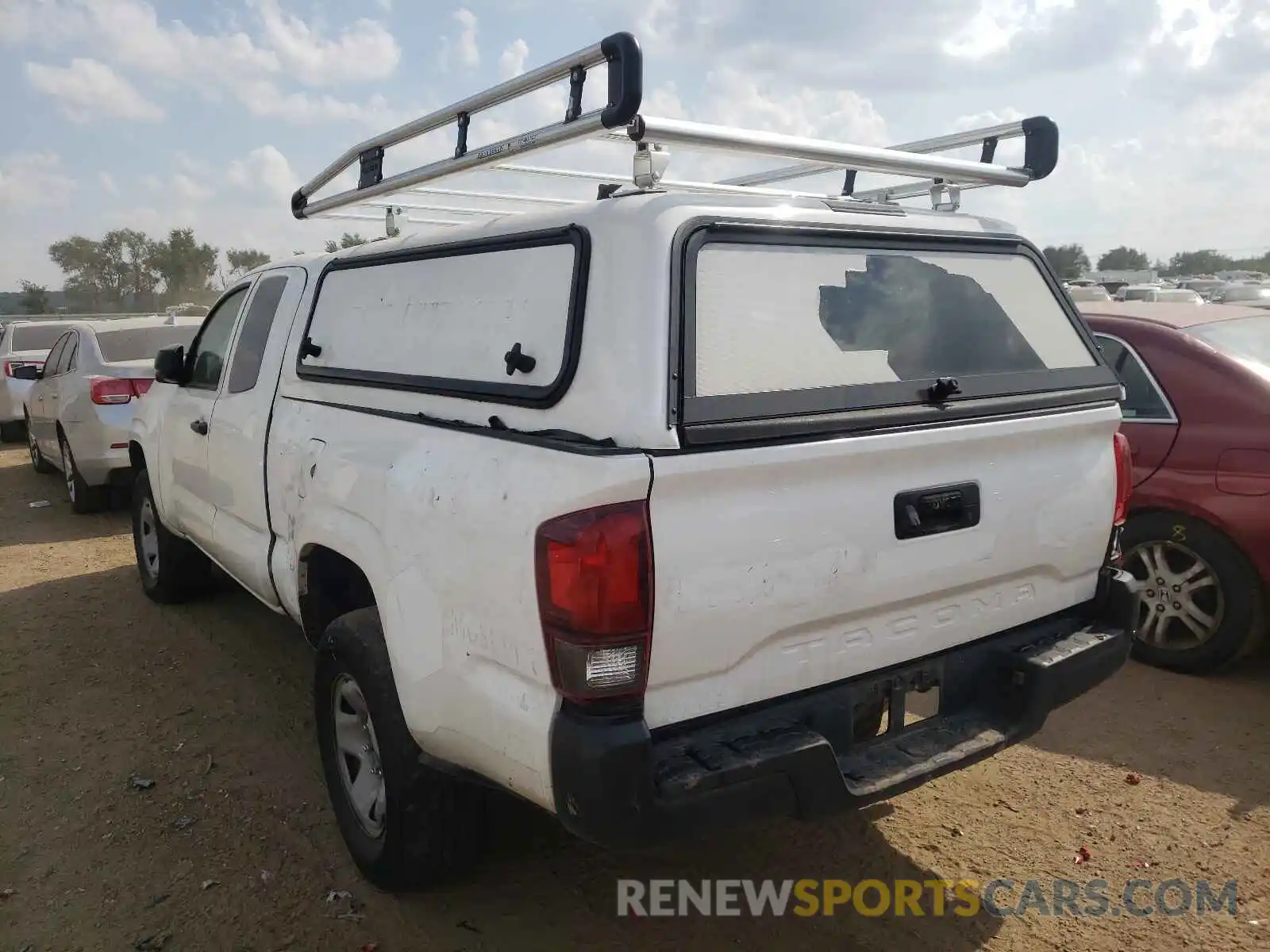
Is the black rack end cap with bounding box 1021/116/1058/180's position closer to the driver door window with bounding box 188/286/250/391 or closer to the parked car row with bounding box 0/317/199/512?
the driver door window with bounding box 188/286/250/391

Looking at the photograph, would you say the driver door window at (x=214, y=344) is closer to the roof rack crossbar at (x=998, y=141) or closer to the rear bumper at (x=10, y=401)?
the roof rack crossbar at (x=998, y=141)

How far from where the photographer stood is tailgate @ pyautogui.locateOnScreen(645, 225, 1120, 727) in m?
2.20

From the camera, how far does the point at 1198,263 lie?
45.7m

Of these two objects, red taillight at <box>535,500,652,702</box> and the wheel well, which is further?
the wheel well

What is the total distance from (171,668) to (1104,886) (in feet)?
14.0

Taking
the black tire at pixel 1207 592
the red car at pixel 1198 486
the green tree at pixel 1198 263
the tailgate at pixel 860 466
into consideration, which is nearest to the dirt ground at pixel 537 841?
the black tire at pixel 1207 592

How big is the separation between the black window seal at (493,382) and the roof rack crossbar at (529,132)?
26cm

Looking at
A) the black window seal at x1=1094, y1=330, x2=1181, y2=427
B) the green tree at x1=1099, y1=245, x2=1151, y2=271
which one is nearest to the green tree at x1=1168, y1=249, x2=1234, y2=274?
the green tree at x1=1099, y1=245, x2=1151, y2=271

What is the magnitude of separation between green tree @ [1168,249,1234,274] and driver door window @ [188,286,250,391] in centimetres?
4528

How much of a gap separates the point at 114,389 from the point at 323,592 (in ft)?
18.2

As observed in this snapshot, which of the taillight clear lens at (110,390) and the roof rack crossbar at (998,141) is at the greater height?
the roof rack crossbar at (998,141)

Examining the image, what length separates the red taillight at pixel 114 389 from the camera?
7.83m

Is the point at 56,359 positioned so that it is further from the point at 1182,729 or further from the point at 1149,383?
the point at 1182,729

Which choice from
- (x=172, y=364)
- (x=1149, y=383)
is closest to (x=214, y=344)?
(x=172, y=364)
